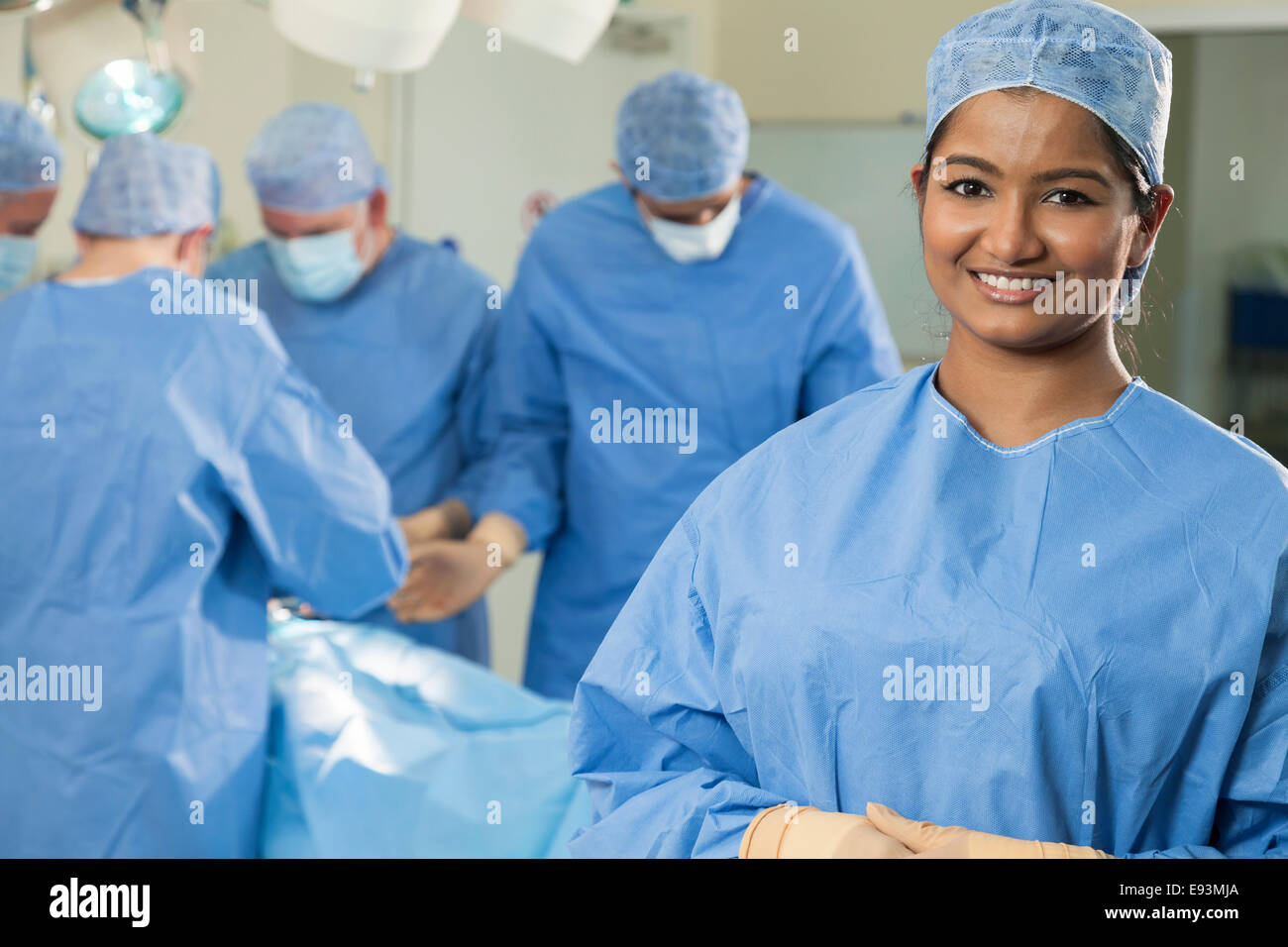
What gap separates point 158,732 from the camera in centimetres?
151

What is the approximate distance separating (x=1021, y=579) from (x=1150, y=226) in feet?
0.86

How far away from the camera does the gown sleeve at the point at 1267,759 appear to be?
81 centimetres

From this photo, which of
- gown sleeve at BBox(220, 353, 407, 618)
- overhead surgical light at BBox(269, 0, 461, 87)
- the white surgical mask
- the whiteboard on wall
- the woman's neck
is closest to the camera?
the woman's neck

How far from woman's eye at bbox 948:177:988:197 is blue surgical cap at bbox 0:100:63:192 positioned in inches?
61.6

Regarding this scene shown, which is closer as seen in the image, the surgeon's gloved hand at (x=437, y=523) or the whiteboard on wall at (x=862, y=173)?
the surgeon's gloved hand at (x=437, y=523)

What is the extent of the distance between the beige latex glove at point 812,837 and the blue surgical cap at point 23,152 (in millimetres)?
1614

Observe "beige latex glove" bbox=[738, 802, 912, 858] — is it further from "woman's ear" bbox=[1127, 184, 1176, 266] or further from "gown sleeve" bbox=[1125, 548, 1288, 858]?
"woman's ear" bbox=[1127, 184, 1176, 266]

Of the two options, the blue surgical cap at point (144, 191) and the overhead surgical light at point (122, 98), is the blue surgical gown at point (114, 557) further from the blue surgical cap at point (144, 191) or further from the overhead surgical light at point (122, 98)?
the overhead surgical light at point (122, 98)

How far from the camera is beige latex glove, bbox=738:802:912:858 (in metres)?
0.82

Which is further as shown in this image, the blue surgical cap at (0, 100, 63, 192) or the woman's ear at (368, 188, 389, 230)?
the woman's ear at (368, 188, 389, 230)

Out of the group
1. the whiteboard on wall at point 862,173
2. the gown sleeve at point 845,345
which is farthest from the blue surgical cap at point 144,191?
the whiteboard on wall at point 862,173

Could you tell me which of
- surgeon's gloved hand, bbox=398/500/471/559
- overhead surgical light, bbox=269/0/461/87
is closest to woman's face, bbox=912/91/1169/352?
overhead surgical light, bbox=269/0/461/87

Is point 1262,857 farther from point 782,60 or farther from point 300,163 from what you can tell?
point 782,60

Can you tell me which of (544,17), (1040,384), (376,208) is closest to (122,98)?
(376,208)
